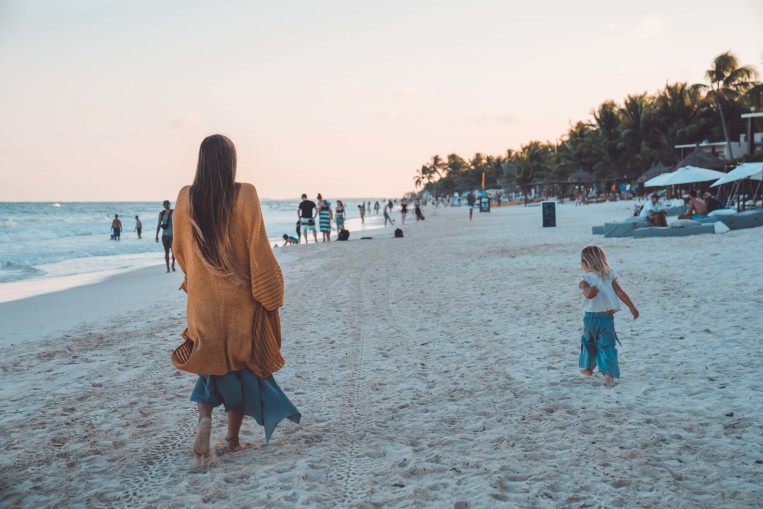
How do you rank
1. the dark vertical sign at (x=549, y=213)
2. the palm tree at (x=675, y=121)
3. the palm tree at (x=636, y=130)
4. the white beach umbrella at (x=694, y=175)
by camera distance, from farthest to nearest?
1. the palm tree at (x=636, y=130)
2. the palm tree at (x=675, y=121)
3. the dark vertical sign at (x=549, y=213)
4. the white beach umbrella at (x=694, y=175)

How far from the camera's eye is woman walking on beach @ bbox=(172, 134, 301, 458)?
2980mm

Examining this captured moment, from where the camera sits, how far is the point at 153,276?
43.4 feet

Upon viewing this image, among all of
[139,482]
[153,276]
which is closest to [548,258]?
[153,276]

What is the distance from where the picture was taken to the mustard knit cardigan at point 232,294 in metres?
2.99

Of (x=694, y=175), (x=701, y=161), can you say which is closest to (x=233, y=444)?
(x=694, y=175)

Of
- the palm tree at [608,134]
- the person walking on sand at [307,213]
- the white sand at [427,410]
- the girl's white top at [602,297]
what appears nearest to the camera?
the white sand at [427,410]

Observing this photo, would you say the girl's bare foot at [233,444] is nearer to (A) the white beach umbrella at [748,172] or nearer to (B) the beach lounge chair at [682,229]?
(B) the beach lounge chair at [682,229]

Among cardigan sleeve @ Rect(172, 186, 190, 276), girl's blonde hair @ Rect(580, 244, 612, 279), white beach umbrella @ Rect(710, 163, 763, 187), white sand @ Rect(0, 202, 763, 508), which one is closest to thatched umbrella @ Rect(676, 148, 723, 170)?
white beach umbrella @ Rect(710, 163, 763, 187)

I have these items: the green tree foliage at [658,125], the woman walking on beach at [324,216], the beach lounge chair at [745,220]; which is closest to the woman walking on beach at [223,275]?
the beach lounge chair at [745,220]

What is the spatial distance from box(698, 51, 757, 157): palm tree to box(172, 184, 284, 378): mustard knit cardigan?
42751mm

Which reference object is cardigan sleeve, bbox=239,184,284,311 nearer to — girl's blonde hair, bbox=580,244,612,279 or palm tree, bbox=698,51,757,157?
girl's blonde hair, bbox=580,244,612,279

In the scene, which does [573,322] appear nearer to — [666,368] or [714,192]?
[666,368]

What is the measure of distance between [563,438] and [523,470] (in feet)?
1.68

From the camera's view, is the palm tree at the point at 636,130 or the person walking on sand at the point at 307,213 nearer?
the person walking on sand at the point at 307,213
